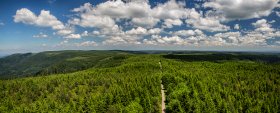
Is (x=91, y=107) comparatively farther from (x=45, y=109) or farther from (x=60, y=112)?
(x=45, y=109)

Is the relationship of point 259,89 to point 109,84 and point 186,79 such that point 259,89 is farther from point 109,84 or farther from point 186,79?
point 109,84

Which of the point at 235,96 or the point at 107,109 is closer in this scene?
the point at 107,109

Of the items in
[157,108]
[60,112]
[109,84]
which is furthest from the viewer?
[109,84]

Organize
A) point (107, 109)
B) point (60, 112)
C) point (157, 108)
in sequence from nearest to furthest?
point (157, 108) → point (107, 109) → point (60, 112)

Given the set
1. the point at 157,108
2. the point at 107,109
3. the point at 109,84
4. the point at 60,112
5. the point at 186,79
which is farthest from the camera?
the point at 109,84

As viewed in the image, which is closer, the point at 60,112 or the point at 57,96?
the point at 60,112

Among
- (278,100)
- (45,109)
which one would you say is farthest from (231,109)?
(45,109)

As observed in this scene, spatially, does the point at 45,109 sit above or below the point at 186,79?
below

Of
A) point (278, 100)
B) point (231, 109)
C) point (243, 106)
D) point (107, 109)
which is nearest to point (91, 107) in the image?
point (107, 109)

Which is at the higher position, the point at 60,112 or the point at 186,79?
the point at 186,79
